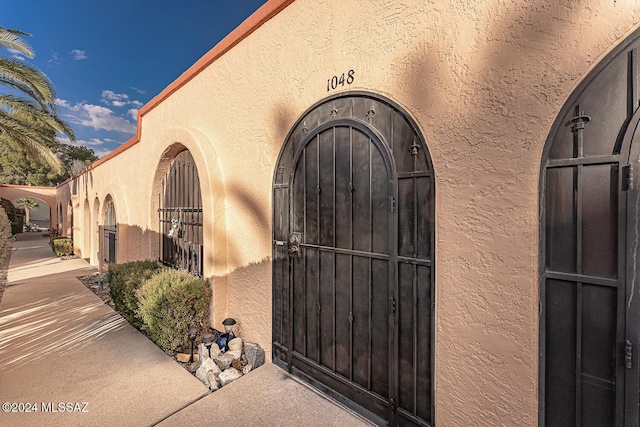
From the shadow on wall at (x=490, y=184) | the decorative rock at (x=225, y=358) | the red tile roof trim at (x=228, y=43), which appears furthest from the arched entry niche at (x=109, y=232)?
the shadow on wall at (x=490, y=184)

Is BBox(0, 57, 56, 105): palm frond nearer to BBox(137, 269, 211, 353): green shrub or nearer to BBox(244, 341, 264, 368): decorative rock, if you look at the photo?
BBox(137, 269, 211, 353): green shrub

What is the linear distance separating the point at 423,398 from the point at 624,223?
1799 millimetres

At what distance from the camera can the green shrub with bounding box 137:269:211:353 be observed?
4043 millimetres

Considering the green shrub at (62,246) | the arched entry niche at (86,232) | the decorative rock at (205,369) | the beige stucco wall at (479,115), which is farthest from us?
the green shrub at (62,246)

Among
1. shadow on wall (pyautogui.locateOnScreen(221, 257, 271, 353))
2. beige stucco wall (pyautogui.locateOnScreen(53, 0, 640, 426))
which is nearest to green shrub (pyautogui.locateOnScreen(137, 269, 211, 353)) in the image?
shadow on wall (pyautogui.locateOnScreen(221, 257, 271, 353))

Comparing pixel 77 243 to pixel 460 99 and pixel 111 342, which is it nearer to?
pixel 111 342

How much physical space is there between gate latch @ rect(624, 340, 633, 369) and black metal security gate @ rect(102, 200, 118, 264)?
1108 centimetres

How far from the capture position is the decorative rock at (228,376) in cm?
337

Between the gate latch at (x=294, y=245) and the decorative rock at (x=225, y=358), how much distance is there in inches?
62.6

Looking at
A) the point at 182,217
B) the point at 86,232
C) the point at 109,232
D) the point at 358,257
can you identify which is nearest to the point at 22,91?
the point at 109,232

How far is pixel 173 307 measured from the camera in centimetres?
404

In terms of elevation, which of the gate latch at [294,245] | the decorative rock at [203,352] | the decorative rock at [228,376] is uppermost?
the gate latch at [294,245]

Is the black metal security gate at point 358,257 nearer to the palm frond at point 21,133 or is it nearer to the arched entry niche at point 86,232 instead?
the palm frond at point 21,133

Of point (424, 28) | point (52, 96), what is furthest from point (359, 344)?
point (52, 96)
